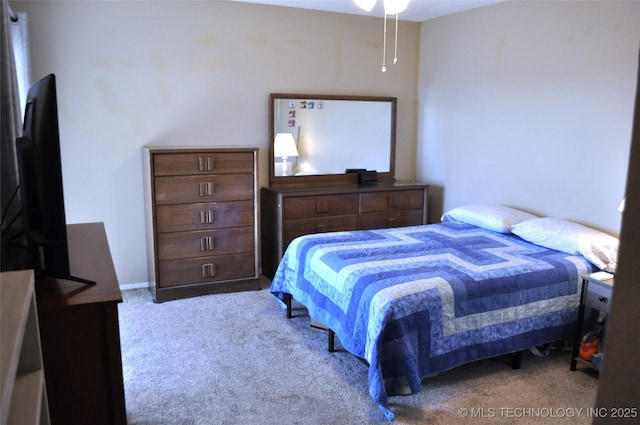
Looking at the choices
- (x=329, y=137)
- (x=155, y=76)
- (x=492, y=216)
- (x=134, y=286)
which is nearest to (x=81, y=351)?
(x=134, y=286)

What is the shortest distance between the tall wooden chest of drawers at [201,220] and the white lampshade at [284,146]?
1.73ft

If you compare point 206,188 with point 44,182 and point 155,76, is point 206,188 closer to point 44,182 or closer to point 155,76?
point 155,76

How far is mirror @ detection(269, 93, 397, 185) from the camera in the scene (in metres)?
4.39

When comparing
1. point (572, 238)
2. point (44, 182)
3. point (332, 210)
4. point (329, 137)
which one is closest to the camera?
point (44, 182)

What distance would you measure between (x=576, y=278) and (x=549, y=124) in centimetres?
135

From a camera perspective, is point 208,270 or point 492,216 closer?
point 492,216

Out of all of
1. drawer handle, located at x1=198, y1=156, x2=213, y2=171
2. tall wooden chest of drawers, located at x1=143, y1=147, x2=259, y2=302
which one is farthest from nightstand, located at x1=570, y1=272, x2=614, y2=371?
drawer handle, located at x1=198, y1=156, x2=213, y2=171

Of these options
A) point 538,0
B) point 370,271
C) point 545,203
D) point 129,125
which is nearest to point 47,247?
point 370,271

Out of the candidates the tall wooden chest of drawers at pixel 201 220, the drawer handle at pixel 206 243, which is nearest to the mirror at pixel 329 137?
the tall wooden chest of drawers at pixel 201 220

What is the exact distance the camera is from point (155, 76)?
391 centimetres

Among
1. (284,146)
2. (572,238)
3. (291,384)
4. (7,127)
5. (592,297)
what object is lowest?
(291,384)

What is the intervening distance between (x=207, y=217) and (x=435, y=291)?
207 cm

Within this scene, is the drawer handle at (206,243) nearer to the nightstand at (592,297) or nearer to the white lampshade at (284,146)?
the white lampshade at (284,146)

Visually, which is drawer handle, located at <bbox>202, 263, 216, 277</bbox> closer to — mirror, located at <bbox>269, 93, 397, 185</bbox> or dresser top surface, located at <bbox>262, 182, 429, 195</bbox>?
dresser top surface, located at <bbox>262, 182, 429, 195</bbox>
